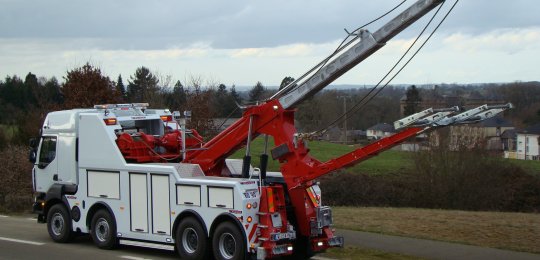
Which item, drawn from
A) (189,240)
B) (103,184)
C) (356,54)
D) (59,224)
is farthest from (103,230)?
(356,54)

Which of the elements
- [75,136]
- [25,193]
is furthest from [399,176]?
[75,136]

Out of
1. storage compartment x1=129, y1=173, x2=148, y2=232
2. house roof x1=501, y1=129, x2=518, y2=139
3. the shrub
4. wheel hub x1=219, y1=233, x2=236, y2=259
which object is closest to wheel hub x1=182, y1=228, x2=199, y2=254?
wheel hub x1=219, y1=233, x2=236, y2=259

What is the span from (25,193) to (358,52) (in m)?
17.1

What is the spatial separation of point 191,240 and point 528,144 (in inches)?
3242

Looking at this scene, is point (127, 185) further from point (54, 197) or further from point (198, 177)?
point (54, 197)

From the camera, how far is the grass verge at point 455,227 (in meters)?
15.1

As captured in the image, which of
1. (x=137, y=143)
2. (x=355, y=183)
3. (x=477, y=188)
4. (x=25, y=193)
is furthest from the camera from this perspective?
(x=355, y=183)

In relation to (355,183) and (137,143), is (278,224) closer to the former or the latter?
(137,143)

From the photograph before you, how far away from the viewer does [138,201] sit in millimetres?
13867

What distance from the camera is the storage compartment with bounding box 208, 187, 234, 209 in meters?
12.1

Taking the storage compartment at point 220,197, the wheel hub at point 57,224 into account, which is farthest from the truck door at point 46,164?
the storage compartment at point 220,197

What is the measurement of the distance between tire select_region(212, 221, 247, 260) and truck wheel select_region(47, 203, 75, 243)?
468cm

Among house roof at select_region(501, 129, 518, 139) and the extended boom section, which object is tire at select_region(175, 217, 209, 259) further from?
house roof at select_region(501, 129, 518, 139)

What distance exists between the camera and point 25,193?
24984mm
